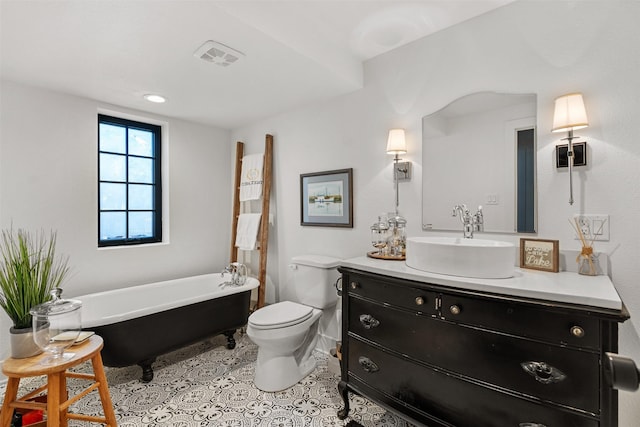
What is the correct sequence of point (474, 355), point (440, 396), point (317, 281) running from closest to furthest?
point (474, 355) < point (440, 396) < point (317, 281)

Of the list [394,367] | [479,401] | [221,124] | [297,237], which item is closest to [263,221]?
[297,237]

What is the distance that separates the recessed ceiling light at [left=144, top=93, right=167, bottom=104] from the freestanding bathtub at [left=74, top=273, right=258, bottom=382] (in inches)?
66.2

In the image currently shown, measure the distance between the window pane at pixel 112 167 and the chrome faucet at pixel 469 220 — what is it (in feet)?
10.0

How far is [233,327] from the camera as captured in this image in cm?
269

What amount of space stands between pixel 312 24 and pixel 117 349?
2.49m

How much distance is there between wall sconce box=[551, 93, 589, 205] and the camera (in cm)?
149

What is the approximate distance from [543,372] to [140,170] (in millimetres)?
3560

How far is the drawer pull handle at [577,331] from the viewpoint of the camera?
1062 millimetres

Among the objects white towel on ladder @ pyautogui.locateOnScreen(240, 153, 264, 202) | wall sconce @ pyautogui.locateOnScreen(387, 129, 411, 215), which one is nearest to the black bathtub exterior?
white towel on ladder @ pyautogui.locateOnScreen(240, 153, 264, 202)

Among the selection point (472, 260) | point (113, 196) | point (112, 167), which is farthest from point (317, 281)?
point (112, 167)

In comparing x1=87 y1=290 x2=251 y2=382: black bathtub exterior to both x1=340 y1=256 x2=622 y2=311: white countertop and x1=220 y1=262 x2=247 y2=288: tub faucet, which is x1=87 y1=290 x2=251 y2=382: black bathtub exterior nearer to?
x1=220 y1=262 x2=247 y2=288: tub faucet

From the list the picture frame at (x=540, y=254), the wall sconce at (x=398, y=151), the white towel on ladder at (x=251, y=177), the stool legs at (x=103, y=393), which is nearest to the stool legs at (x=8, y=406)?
the stool legs at (x=103, y=393)

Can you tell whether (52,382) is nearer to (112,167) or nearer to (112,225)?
(112,225)

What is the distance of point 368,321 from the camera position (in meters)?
1.66
